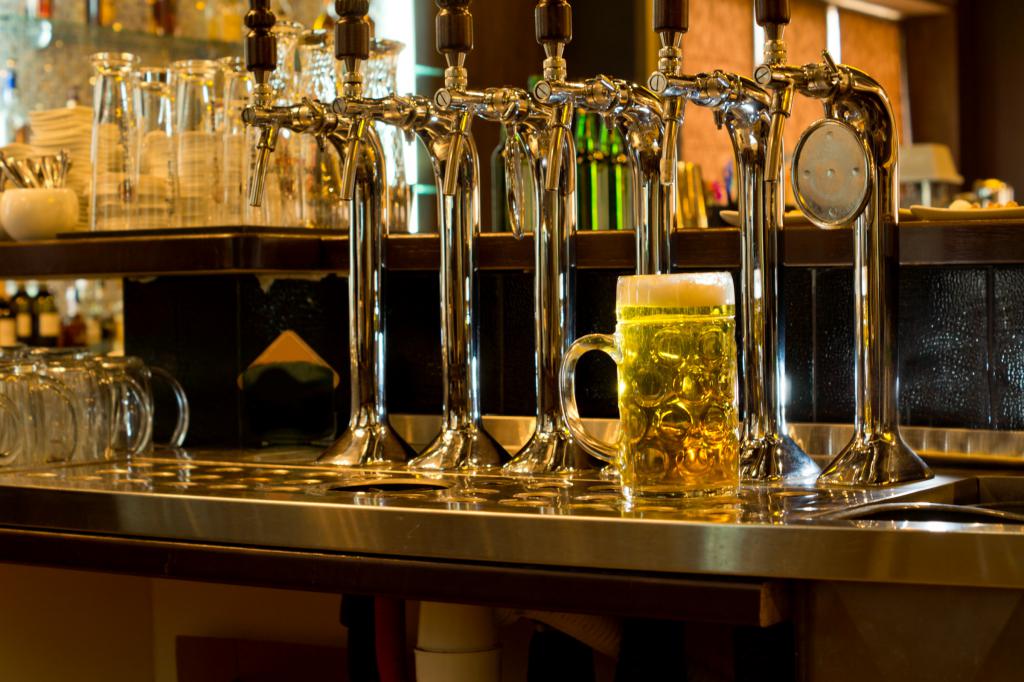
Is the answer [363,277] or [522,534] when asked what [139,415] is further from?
[522,534]

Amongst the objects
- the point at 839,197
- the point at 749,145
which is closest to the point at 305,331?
the point at 749,145

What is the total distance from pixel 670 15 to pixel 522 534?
499 mm

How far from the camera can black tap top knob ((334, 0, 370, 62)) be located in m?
1.57

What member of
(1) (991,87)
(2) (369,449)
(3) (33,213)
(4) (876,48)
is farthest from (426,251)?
(1) (991,87)

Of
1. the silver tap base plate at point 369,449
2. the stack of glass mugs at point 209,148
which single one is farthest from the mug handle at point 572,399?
the stack of glass mugs at point 209,148

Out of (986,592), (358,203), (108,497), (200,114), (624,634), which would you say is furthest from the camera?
(200,114)

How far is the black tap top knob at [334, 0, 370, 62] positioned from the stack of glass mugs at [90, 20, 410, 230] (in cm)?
31

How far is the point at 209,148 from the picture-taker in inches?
75.6

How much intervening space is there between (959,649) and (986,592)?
0.04m

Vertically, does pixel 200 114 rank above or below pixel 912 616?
above

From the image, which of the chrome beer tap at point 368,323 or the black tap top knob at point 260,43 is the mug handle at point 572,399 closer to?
the chrome beer tap at point 368,323

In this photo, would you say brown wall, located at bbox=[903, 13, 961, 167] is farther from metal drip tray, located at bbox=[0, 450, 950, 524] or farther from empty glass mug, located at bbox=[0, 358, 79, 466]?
empty glass mug, located at bbox=[0, 358, 79, 466]

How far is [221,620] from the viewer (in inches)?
68.9

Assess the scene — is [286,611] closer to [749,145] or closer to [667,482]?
[667,482]
